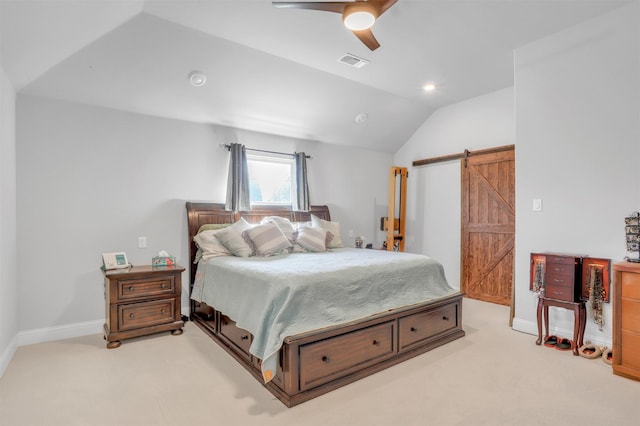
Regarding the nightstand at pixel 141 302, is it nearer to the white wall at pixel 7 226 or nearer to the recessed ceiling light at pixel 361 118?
the white wall at pixel 7 226

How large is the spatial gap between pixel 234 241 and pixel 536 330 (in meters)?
3.19

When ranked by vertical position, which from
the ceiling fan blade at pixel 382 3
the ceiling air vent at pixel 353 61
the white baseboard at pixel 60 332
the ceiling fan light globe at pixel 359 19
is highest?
the ceiling air vent at pixel 353 61

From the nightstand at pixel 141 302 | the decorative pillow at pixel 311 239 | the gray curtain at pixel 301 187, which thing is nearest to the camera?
the nightstand at pixel 141 302

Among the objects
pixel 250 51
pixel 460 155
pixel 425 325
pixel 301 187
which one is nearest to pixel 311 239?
pixel 301 187

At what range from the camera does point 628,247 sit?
107 inches

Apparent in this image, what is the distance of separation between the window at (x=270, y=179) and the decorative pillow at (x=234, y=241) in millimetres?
967

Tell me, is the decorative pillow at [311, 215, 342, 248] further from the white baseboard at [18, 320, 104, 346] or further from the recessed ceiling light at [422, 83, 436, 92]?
the white baseboard at [18, 320, 104, 346]

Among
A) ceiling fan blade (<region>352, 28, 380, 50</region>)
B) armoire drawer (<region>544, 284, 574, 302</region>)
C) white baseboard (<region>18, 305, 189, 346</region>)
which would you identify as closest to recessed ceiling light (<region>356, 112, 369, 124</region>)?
ceiling fan blade (<region>352, 28, 380, 50</region>)

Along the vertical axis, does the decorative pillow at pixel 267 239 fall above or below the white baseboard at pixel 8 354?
above

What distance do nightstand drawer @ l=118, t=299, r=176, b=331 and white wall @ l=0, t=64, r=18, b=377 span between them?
2.55 ft

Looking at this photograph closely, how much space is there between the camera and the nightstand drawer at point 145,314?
3.04 meters

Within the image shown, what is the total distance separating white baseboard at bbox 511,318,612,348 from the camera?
2885 mm

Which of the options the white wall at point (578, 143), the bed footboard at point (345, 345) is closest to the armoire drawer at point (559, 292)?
the white wall at point (578, 143)

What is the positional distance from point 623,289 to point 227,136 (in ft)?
13.8
